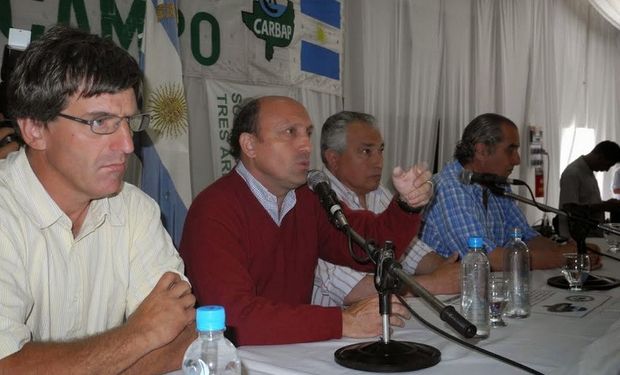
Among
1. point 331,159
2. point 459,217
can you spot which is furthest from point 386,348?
point 331,159

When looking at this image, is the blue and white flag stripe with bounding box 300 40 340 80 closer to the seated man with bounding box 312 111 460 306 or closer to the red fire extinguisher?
the seated man with bounding box 312 111 460 306

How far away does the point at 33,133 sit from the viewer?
1.57 m

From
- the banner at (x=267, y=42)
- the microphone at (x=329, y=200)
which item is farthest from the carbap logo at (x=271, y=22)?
the microphone at (x=329, y=200)

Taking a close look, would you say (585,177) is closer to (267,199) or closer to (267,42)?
(267,42)

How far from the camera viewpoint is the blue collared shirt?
3.07 meters

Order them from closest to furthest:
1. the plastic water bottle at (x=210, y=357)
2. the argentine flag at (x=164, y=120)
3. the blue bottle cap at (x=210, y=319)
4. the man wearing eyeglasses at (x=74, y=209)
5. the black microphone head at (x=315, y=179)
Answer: the blue bottle cap at (x=210, y=319) < the plastic water bottle at (x=210, y=357) < the man wearing eyeglasses at (x=74, y=209) < the black microphone head at (x=315, y=179) < the argentine flag at (x=164, y=120)

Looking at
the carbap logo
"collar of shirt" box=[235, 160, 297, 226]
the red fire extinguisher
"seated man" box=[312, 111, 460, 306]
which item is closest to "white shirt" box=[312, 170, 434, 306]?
"seated man" box=[312, 111, 460, 306]

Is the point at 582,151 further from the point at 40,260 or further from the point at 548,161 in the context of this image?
the point at 40,260

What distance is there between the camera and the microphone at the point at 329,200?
1.66m

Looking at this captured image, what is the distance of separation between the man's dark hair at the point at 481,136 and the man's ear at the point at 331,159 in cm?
74

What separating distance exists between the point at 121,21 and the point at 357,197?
60.6 inches

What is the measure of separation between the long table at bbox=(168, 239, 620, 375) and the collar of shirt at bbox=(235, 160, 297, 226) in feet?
2.01

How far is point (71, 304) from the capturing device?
5.29ft

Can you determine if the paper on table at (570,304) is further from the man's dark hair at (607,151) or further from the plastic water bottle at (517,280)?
the man's dark hair at (607,151)
